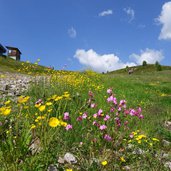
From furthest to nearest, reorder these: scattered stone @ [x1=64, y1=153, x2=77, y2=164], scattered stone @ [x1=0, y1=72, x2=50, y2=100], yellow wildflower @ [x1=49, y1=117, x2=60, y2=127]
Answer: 1. scattered stone @ [x1=0, y1=72, x2=50, y2=100]
2. scattered stone @ [x1=64, y1=153, x2=77, y2=164]
3. yellow wildflower @ [x1=49, y1=117, x2=60, y2=127]

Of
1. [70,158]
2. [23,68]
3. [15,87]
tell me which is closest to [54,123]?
[70,158]

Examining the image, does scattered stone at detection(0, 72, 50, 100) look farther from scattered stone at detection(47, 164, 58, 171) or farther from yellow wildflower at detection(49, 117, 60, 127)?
yellow wildflower at detection(49, 117, 60, 127)

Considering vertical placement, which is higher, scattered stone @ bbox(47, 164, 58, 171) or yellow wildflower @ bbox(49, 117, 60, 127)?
yellow wildflower @ bbox(49, 117, 60, 127)

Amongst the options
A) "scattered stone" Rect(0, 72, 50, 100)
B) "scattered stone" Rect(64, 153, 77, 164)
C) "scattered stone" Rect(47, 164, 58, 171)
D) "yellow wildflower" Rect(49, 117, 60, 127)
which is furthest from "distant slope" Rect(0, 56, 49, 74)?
"yellow wildflower" Rect(49, 117, 60, 127)

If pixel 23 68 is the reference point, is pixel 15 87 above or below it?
below

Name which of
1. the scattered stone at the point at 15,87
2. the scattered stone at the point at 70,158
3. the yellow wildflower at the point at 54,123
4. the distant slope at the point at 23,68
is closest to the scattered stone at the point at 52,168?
the scattered stone at the point at 70,158

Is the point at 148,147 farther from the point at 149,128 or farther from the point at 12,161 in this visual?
the point at 12,161

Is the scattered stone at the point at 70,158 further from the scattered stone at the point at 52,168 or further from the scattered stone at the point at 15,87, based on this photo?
the scattered stone at the point at 15,87

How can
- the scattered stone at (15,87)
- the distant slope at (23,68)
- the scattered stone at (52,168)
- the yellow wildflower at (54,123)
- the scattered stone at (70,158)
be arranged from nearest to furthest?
1. the yellow wildflower at (54,123)
2. the scattered stone at (52,168)
3. the scattered stone at (70,158)
4. the scattered stone at (15,87)
5. the distant slope at (23,68)

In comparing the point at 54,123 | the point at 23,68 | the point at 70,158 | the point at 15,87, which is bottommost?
the point at 70,158

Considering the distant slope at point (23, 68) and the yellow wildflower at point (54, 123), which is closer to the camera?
the yellow wildflower at point (54, 123)

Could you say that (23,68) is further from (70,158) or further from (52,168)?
(52,168)

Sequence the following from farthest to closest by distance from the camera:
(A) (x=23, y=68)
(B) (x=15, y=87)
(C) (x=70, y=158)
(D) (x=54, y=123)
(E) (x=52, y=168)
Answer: (B) (x=15, y=87) < (A) (x=23, y=68) < (C) (x=70, y=158) < (E) (x=52, y=168) < (D) (x=54, y=123)

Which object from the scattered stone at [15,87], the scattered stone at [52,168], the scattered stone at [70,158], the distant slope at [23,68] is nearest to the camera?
the scattered stone at [52,168]
